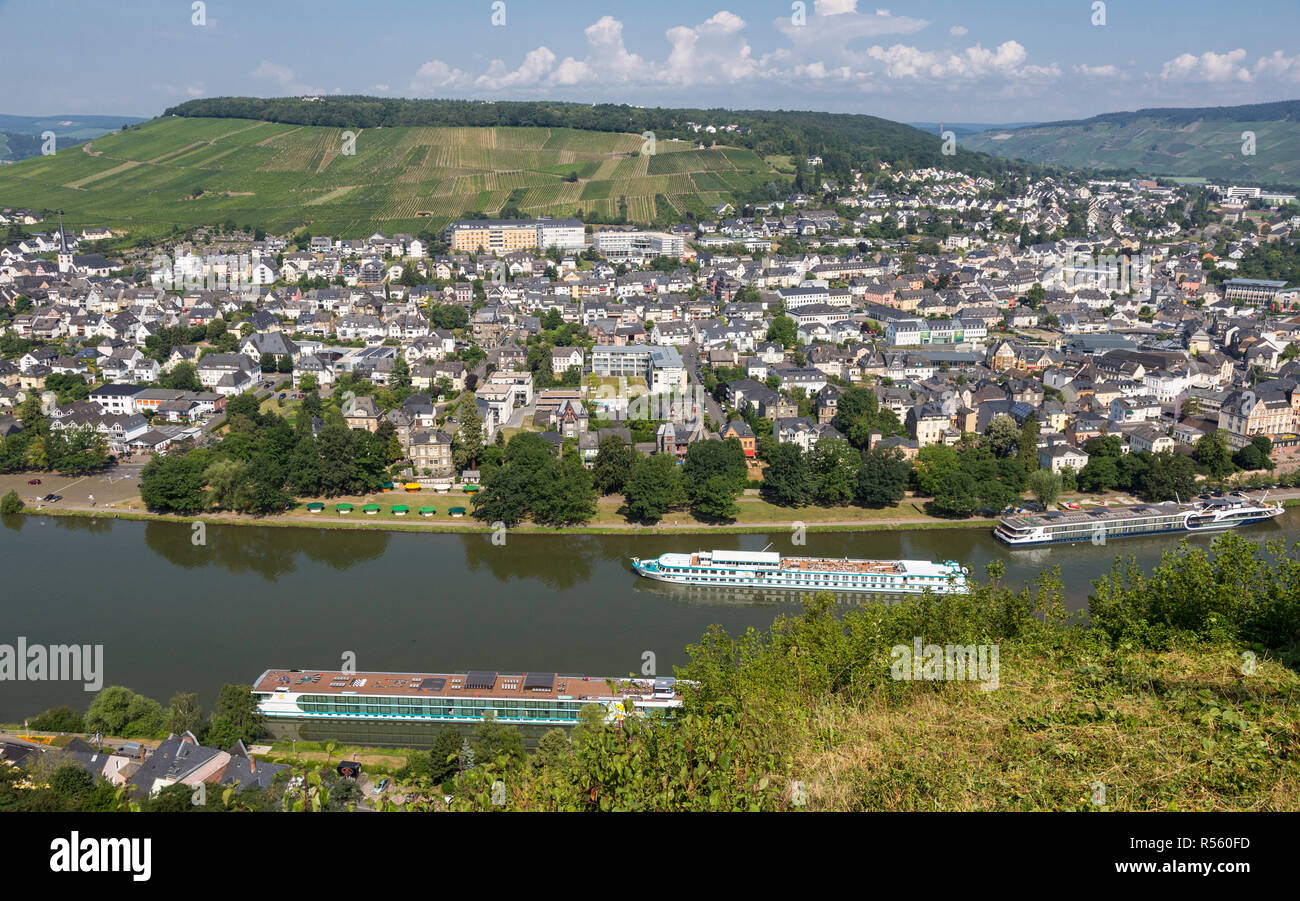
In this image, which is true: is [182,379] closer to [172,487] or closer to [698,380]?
[172,487]

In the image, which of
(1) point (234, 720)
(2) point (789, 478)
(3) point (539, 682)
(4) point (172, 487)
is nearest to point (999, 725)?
(3) point (539, 682)

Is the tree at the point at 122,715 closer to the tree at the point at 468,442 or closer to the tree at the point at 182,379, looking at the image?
the tree at the point at 468,442

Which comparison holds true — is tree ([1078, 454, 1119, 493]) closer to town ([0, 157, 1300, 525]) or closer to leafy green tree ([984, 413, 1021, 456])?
town ([0, 157, 1300, 525])

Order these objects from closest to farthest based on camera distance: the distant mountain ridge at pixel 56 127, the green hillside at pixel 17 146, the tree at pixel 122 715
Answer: the tree at pixel 122 715 → the green hillside at pixel 17 146 → the distant mountain ridge at pixel 56 127

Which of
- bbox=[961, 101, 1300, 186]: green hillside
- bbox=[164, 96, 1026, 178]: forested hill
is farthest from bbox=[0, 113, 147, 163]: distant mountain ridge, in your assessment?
bbox=[961, 101, 1300, 186]: green hillside

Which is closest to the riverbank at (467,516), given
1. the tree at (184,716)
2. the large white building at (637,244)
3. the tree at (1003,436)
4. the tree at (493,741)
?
the tree at (1003,436)
